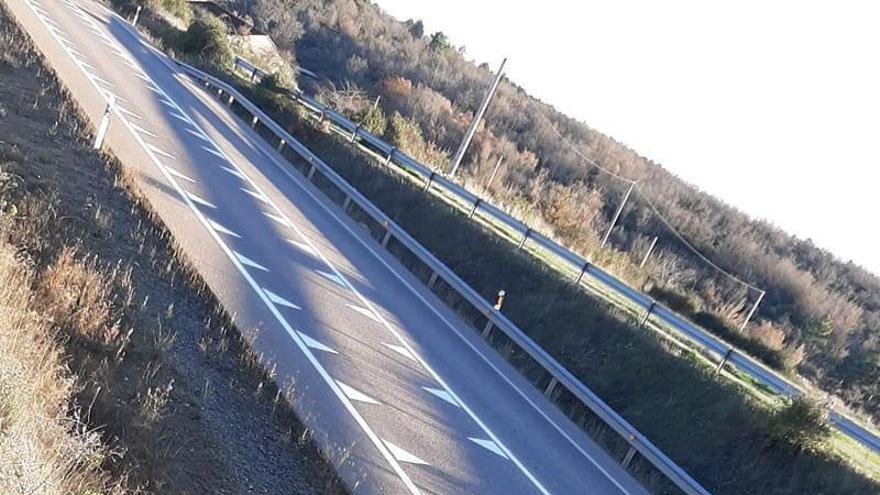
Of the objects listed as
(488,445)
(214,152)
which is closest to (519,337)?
(488,445)

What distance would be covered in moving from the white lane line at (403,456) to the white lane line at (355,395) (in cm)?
86

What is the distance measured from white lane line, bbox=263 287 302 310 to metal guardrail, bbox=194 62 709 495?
501 centimetres

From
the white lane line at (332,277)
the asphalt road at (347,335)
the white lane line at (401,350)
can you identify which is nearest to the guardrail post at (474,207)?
the asphalt road at (347,335)

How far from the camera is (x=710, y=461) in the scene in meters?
12.3

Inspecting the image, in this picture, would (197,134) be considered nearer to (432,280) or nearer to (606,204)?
(432,280)

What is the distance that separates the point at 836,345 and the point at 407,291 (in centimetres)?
1638

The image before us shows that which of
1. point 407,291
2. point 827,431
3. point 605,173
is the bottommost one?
point 407,291

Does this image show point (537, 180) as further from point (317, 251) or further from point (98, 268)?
point (98, 268)

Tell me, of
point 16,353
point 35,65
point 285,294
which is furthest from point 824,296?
point 16,353

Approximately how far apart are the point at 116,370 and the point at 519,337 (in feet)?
29.9

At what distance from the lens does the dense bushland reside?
80.0ft

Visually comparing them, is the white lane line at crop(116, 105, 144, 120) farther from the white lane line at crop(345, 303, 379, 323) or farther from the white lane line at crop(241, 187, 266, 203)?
the white lane line at crop(345, 303, 379, 323)

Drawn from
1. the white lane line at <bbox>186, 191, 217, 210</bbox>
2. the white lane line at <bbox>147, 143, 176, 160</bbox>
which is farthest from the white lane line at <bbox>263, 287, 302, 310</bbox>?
the white lane line at <bbox>147, 143, 176, 160</bbox>

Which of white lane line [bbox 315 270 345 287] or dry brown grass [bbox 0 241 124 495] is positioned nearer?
dry brown grass [bbox 0 241 124 495]
